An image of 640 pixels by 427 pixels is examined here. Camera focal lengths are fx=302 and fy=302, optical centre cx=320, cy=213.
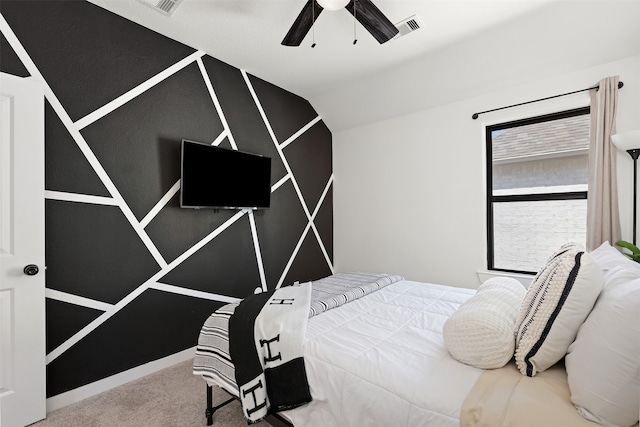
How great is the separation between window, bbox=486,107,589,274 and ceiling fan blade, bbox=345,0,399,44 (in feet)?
6.14

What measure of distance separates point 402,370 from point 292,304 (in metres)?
0.82

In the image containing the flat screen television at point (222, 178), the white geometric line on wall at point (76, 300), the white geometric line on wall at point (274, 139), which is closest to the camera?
the white geometric line on wall at point (76, 300)

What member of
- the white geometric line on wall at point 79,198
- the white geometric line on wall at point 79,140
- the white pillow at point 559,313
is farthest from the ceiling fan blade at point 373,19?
the white geometric line on wall at point 79,198

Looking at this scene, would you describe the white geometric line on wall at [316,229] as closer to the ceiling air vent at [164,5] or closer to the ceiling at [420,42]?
the ceiling at [420,42]

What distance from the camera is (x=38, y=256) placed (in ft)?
6.28

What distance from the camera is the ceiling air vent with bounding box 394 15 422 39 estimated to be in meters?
2.42

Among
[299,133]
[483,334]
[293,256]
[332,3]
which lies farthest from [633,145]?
[293,256]

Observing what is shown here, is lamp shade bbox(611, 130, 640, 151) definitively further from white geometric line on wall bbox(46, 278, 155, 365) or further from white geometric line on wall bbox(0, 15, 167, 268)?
white geometric line on wall bbox(46, 278, 155, 365)

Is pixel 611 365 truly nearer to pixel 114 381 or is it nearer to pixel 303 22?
pixel 303 22

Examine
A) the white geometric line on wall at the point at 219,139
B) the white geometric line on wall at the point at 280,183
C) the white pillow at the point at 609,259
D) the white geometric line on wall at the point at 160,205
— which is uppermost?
the white geometric line on wall at the point at 219,139

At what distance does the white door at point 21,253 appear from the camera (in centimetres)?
180

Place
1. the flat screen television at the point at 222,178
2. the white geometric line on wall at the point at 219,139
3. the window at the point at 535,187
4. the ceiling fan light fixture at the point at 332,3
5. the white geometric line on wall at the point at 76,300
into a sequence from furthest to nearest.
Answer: the white geometric line on wall at the point at 219,139, the window at the point at 535,187, the flat screen television at the point at 222,178, the white geometric line on wall at the point at 76,300, the ceiling fan light fixture at the point at 332,3

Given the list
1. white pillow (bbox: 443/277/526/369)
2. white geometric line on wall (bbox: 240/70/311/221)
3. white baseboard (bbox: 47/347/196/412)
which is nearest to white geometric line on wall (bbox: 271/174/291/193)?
white geometric line on wall (bbox: 240/70/311/221)

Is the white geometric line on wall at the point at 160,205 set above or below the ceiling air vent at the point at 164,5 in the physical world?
below
